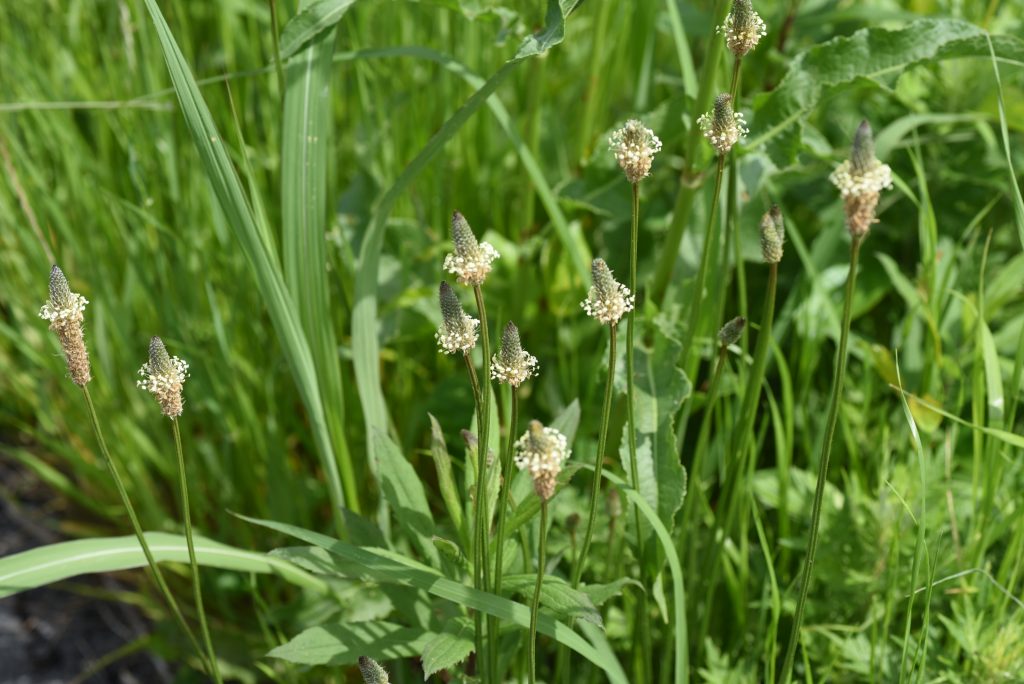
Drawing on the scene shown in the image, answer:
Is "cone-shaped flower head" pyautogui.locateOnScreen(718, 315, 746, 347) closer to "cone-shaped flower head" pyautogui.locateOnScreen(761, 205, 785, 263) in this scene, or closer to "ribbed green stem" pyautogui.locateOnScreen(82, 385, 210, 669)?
"cone-shaped flower head" pyautogui.locateOnScreen(761, 205, 785, 263)

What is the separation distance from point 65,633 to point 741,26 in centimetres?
191

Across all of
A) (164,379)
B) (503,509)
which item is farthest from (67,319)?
(503,509)

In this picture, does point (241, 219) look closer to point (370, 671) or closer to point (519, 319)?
point (370, 671)

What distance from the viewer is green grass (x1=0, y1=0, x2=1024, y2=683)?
1.41 meters

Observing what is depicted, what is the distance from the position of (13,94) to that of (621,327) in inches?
59.7

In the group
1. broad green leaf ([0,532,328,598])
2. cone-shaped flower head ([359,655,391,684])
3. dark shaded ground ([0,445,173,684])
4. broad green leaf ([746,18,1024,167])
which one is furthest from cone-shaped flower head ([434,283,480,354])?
dark shaded ground ([0,445,173,684])

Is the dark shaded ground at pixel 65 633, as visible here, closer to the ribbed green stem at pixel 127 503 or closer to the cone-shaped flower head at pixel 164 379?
the ribbed green stem at pixel 127 503

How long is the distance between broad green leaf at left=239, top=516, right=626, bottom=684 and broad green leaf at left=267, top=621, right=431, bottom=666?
72mm

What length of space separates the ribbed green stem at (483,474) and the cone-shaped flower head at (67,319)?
399mm

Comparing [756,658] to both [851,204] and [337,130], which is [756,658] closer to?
[851,204]

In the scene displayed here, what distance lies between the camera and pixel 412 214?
7.44ft

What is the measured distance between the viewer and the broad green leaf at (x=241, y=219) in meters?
1.35

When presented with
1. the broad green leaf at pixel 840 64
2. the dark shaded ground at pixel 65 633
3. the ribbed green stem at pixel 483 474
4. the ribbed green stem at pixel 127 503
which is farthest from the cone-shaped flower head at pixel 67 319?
the dark shaded ground at pixel 65 633

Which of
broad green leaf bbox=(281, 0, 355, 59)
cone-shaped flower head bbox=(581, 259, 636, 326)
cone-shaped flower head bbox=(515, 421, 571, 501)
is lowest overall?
cone-shaped flower head bbox=(515, 421, 571, 501)
